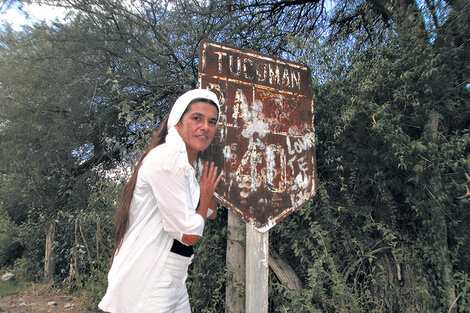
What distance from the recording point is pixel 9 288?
581cm

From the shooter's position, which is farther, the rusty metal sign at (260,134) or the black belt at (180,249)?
the rusty metal sign at (260,134)

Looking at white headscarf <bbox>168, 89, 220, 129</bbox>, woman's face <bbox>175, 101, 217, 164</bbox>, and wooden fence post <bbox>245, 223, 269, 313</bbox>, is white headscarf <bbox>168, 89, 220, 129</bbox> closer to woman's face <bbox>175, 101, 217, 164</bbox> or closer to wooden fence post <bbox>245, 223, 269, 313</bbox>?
woman's face <bbox>175, 101, 217, 164</bbox>

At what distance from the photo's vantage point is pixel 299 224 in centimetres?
318

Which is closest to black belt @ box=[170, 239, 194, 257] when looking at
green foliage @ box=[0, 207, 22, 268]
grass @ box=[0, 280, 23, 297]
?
grass @ box=[0, 280, 23, 297]

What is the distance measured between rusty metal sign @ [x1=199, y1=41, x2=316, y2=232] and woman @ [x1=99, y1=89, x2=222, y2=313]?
0.57m

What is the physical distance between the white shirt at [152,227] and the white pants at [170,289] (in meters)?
0.03

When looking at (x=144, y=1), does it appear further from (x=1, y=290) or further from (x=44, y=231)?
(x=1, y=290)

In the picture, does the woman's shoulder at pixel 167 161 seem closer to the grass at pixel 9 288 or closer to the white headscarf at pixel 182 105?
the white headscarf at pixel 182 105

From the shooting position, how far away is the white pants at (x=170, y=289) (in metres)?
1.32

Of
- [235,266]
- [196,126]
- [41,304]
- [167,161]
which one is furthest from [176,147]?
[41,304]

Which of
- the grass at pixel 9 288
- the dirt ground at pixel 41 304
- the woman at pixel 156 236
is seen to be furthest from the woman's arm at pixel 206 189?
the grass at pixel 9 288

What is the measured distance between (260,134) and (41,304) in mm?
4901

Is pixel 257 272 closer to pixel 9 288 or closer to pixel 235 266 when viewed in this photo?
pixel 235 266

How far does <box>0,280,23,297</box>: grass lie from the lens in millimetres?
5587
